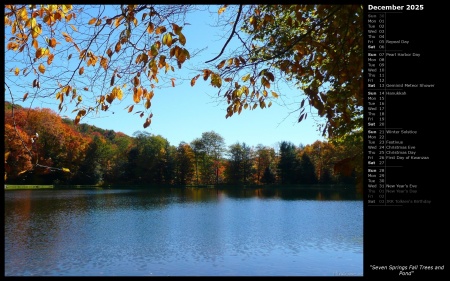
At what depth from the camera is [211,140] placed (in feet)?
167

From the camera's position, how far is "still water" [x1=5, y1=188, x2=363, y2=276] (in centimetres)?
955


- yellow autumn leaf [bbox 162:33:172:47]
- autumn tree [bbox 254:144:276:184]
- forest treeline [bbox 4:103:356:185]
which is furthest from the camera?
autumn tree [bbox 254:144:276:184]

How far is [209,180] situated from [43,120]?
23.0 m

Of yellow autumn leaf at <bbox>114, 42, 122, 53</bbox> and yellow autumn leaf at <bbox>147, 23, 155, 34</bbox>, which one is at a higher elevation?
yellow autumn leaf at <bbox>147, 23, 155, 34</bbox>

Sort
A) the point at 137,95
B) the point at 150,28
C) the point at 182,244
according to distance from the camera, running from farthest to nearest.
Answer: the point at 182,244 < the point at 137,95 < the point at 150,28

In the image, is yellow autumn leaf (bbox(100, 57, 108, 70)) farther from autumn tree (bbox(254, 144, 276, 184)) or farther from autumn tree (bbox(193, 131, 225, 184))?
autumn tree (bbox(193, 131, 225, 184))

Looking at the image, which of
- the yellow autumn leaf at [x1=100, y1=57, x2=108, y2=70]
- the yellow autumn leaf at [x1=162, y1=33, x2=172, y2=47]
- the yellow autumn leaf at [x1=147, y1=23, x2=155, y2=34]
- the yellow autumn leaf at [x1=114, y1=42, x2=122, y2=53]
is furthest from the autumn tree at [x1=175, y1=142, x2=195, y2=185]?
the yellow autumn leaf at [x1=162, y1=33, x2=172, y2=47]

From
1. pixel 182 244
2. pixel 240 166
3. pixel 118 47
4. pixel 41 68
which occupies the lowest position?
pixel 182 244

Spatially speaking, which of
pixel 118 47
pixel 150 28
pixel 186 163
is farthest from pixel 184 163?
pixel 150 28

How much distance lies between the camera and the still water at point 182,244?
31.3 ft

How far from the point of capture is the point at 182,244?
12.0 metres

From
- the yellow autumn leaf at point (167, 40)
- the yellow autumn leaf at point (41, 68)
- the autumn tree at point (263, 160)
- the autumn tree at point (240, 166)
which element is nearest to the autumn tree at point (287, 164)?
the autumn tree at point (263, 160)

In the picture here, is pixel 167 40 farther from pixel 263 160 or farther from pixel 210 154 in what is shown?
pixel 210 154
